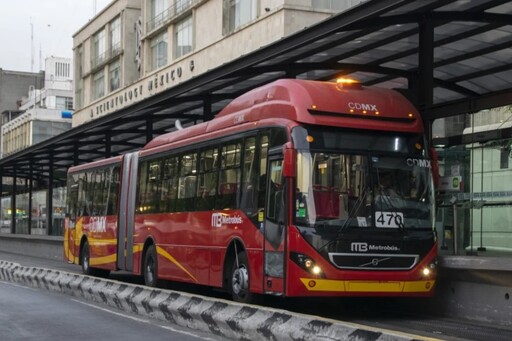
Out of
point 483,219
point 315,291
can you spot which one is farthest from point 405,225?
point 483,219

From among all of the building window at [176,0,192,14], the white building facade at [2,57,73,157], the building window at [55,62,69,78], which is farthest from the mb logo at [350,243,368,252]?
the building window at [55,62,69,78]

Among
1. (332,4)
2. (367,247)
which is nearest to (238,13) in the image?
(332,4)

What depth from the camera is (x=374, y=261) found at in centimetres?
1125

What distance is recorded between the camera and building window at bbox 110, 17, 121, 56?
2293 inches

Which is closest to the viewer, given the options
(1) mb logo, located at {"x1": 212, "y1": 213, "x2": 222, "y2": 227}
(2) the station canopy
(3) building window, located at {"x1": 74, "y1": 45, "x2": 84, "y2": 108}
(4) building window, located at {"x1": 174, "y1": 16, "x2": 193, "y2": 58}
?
(1) mb logo, located at {"x1": 212, "y1": 213, "x2": 222, "y2": 227}

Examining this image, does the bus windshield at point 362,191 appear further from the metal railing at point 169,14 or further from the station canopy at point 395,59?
the metal railing at point 169,14

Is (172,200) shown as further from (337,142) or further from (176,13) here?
(176,13)

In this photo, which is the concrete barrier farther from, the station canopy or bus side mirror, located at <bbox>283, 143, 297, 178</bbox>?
the station canopy

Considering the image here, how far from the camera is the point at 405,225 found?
1148 cm

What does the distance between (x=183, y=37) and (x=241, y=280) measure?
35.2m

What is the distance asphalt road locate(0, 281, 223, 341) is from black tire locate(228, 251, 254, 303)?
143 cm

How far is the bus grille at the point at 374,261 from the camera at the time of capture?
1105 cm

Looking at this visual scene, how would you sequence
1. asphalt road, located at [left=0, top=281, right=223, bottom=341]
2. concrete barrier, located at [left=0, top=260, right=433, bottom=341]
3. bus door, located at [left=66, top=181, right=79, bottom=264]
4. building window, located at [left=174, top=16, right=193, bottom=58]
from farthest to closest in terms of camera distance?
building window, located at [left=174, top=16, right=193, bottom=58], bus door, located at [left=66, top=181, right=79, bottom=264], asphalt road, located at [left=0, top=281, right=223, bottom=341], concrete barrier, located at [left=0, top=260, right=433, bottom=341]

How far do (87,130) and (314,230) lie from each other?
762 inches
